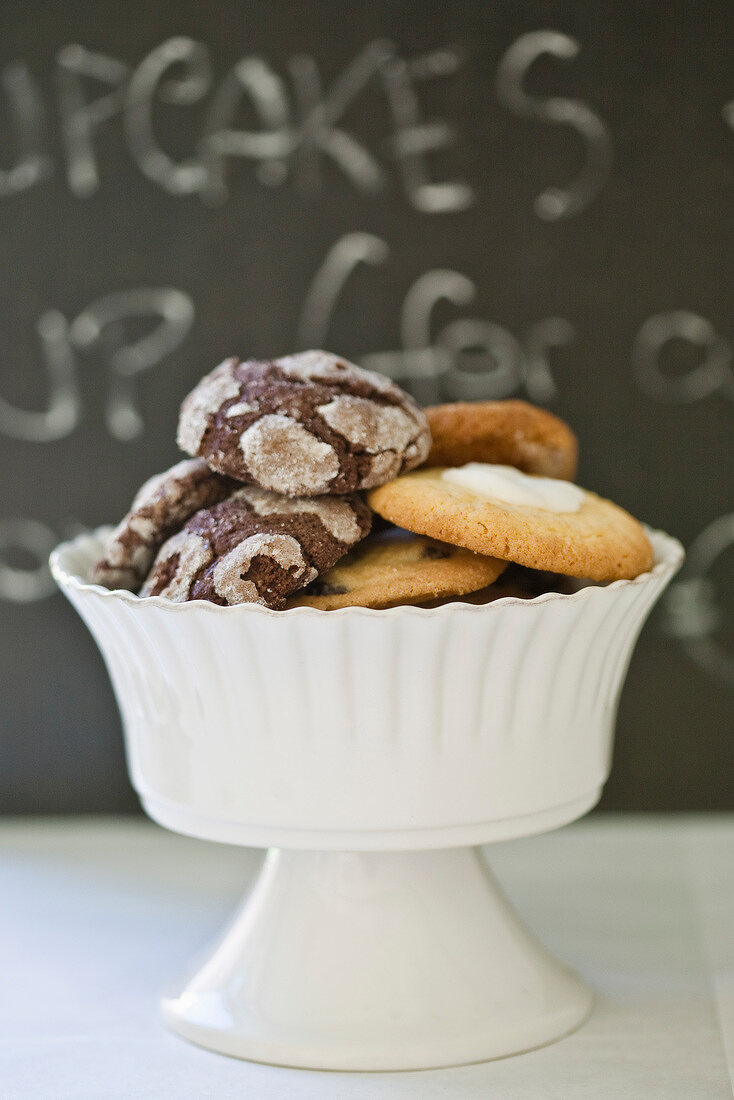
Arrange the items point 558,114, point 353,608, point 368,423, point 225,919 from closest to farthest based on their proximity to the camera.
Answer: point 353,608, point 368,423, point 225,919, point 558,114

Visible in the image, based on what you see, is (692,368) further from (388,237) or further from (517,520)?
(517,520)

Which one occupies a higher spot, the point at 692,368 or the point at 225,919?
the point at 692,368

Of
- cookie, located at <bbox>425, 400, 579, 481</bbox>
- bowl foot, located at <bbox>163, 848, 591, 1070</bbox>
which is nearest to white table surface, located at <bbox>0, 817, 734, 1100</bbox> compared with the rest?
bowl foot, located at <bbox>163, 848, 591, 1070</bbox>

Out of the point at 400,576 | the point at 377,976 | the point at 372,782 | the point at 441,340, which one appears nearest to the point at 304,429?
the point at 400,576

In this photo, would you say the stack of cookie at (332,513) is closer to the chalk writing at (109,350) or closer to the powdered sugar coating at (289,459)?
the powdered sugar coating at (289,459)

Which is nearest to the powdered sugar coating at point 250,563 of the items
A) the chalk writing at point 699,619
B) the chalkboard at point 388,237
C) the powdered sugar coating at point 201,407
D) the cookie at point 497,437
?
the powdered sugar coating at point 201,407
